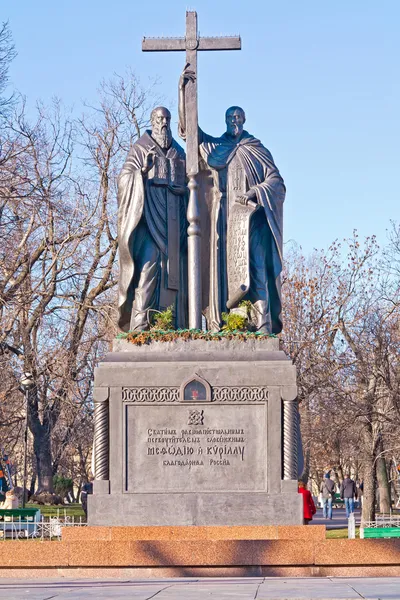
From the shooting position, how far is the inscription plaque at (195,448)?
53.7ft

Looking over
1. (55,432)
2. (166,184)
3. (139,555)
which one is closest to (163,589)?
(139,555)

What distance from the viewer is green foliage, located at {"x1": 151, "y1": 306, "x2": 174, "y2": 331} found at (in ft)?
57.2

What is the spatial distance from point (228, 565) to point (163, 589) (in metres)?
2.11

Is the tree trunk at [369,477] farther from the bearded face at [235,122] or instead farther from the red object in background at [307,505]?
the bearded face at [235,122]

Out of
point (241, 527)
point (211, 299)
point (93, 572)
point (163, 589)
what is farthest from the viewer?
point (211, 299)

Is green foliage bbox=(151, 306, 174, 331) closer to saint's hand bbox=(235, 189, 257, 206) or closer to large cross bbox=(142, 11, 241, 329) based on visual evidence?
large cross bbox=(142, 11, 241, 329)

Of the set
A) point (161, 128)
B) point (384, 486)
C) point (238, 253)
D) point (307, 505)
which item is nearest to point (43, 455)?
point (384, 486)

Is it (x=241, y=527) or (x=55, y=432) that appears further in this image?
(x=55, y=432)

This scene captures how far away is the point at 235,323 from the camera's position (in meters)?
17.3

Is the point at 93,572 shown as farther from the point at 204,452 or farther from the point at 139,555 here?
the point at 204,452

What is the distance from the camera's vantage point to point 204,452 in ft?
54.0

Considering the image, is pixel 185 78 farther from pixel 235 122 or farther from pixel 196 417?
pixel 196 417

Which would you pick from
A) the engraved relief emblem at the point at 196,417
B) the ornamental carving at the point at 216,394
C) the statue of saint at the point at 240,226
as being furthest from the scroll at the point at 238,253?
the engraved relief emblem at the point at 196,417

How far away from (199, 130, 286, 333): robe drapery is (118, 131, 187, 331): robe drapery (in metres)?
0.48
